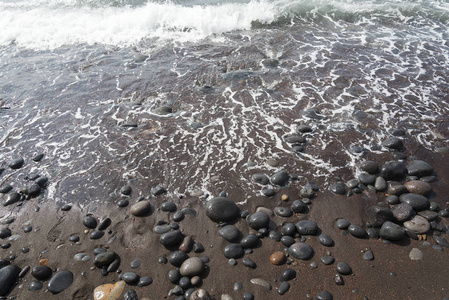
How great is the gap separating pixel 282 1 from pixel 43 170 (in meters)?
15.3

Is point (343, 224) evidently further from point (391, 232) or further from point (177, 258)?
point (177, 258)

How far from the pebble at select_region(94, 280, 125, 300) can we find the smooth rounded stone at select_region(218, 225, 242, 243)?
165cm

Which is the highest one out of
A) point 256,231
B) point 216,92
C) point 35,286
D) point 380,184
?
point 216,92

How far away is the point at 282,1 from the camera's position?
1608 cm

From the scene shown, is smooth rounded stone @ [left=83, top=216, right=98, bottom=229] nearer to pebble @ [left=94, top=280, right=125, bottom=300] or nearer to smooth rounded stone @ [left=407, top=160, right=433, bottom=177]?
pebble @ [left=94, top=280, right=125, bottom=300]

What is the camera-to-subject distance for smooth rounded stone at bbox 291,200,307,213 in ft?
16.0

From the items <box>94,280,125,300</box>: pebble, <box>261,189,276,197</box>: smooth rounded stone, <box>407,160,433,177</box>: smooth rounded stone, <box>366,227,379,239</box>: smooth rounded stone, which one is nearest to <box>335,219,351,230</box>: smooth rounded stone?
<box>366,227,379,239</box>: smooth rounded stone

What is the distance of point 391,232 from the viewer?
4316 mm

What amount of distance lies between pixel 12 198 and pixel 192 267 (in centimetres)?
408

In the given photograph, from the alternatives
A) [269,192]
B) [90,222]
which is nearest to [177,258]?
[90,222]

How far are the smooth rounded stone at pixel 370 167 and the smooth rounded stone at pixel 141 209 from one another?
13.9ft

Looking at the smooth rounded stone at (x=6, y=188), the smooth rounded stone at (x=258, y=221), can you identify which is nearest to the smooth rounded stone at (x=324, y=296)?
the smooth rounded stone at (x=258, y=221)

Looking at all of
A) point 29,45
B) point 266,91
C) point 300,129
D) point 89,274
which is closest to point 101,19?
point 29,45

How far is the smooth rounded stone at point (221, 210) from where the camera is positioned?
15.8 feet
